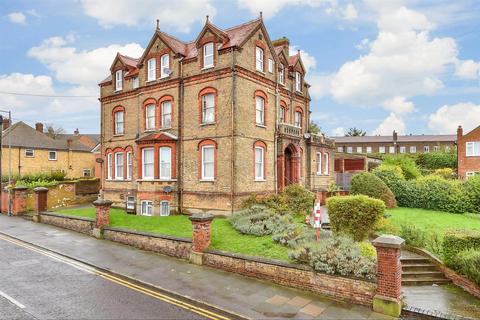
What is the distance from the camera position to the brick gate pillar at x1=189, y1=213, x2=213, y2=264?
509 inches

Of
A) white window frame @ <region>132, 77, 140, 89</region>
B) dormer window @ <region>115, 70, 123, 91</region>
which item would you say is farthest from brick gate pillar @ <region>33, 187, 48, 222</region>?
white window frame @ <region>132, 77, 140, 89</region>

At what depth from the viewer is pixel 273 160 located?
2247 centimetres

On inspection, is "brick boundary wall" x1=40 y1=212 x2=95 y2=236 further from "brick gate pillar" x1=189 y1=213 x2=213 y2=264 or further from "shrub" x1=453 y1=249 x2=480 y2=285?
"shrub" x1=453 y1=249 x2=480 y2=285

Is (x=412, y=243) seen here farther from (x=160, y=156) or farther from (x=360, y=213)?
(x=160, y=156)

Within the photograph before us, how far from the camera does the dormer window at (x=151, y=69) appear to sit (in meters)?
23.3

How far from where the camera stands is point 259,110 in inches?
850

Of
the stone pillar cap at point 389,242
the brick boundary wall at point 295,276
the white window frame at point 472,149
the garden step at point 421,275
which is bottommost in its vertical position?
the garden step at point 421,275

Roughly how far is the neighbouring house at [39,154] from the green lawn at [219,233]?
23170mm

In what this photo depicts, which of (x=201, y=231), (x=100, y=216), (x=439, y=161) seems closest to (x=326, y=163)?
(x=201, y=231)

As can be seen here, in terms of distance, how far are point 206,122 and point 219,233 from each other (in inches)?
308

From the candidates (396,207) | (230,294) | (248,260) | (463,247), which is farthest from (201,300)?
(396,207)

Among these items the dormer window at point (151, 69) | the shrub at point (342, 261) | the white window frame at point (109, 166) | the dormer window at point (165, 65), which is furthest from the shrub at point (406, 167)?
the white window frame at point (109, 166)

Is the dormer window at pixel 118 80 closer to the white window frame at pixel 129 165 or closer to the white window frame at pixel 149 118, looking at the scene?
the white window frame at pixel 149 118

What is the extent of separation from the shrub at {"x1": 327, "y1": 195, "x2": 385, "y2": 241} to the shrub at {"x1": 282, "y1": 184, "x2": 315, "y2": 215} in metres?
4.75
